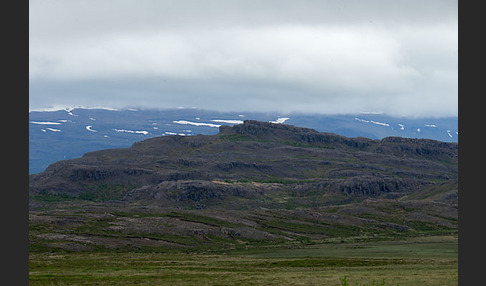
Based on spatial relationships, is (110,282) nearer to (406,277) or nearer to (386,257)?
(406,277)

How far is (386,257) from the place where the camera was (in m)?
136

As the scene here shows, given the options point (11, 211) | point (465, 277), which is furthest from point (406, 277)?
point (11, 211)

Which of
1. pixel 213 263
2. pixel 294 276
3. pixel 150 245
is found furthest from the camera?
pixel 150 245

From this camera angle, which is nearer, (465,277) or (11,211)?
(465,277)

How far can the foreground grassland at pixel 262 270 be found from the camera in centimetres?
9111

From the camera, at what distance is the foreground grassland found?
91113 millimetres

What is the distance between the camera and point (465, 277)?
79938 mm

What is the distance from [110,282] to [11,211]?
22422 millimetres

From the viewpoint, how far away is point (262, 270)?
110 meters

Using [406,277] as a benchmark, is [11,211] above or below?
above

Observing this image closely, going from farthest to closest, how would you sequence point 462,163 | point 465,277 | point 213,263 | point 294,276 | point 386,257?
point 386,257 < point 213,263 < point 294,276 < point 462,163 < point 465,277

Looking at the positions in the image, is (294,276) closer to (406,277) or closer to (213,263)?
(406,277)

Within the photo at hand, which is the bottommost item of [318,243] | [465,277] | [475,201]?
[318,243]

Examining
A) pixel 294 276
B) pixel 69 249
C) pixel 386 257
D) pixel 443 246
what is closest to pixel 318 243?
pixel 443 246
